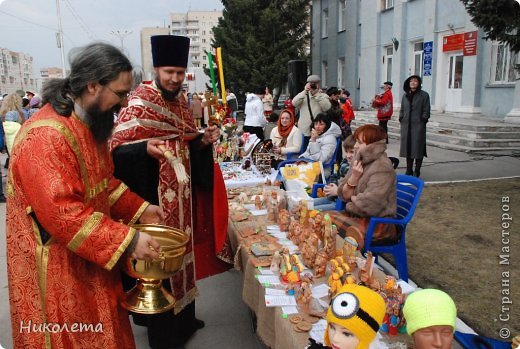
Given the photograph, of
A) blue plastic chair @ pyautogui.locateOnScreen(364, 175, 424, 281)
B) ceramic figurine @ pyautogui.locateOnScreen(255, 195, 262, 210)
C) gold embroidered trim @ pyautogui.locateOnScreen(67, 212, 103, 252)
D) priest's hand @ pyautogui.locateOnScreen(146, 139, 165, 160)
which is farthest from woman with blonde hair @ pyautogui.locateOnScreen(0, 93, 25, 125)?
gold embroidered trim @ pyautogui.locateOnScreen(67, 212, 103, 252)

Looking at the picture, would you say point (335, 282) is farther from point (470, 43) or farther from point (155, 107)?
point (470, 43)

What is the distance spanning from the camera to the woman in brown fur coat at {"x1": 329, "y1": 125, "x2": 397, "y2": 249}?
11.4 ft

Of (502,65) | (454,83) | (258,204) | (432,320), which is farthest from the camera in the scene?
(454,83)

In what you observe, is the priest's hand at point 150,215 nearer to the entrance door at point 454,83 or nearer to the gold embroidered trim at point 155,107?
the gold embroidered trim at point 155,107

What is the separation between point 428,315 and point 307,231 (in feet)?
4.38

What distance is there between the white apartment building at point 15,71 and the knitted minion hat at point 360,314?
283 ft

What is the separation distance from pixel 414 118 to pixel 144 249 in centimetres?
679

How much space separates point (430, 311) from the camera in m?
1.52

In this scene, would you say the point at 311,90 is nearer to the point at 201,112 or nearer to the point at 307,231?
the point at 201,112

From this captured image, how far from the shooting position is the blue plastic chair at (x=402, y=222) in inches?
135

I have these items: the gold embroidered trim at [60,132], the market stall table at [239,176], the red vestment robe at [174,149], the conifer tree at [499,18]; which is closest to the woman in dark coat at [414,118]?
the conifer tree at [499,18]

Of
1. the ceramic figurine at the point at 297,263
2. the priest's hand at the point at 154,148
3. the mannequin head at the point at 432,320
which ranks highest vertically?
the priest's hand at the point at 154,148

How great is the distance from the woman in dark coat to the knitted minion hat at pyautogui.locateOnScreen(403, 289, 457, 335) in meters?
6.47

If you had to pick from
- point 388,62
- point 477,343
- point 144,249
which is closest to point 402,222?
point 477,343
